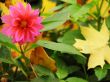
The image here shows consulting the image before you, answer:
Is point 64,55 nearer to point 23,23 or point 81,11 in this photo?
point 81,11

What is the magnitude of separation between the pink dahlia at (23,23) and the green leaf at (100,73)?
0.17m

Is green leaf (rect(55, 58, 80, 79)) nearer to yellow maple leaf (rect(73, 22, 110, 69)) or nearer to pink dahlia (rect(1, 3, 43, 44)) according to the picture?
yellow maple leaf (rect(73, 22, 110, 69))

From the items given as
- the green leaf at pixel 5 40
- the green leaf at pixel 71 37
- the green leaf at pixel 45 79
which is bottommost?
the green leaf at pixel 45 79

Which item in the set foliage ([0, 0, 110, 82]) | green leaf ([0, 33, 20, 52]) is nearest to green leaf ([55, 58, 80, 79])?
foliage ([0, 0, 110, 82])

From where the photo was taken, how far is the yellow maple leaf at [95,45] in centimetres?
74

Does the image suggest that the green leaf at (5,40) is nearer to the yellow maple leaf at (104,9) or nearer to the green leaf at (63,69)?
the green leaf at (63,69)

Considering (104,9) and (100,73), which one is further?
(104,9)

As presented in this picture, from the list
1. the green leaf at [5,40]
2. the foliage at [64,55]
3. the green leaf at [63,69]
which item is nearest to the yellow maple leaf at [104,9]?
the foliage at [64,55]

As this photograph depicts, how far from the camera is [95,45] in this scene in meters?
0.76

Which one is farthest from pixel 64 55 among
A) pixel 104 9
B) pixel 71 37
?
pixel 104 9

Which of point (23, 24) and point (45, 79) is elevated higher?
point (23, 24)

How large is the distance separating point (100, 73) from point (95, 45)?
5 cm

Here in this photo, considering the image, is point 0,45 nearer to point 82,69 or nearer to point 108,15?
point 82,69

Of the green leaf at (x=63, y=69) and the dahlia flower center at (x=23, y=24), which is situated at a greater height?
the dahlia flower center at (x=23, y=24)
